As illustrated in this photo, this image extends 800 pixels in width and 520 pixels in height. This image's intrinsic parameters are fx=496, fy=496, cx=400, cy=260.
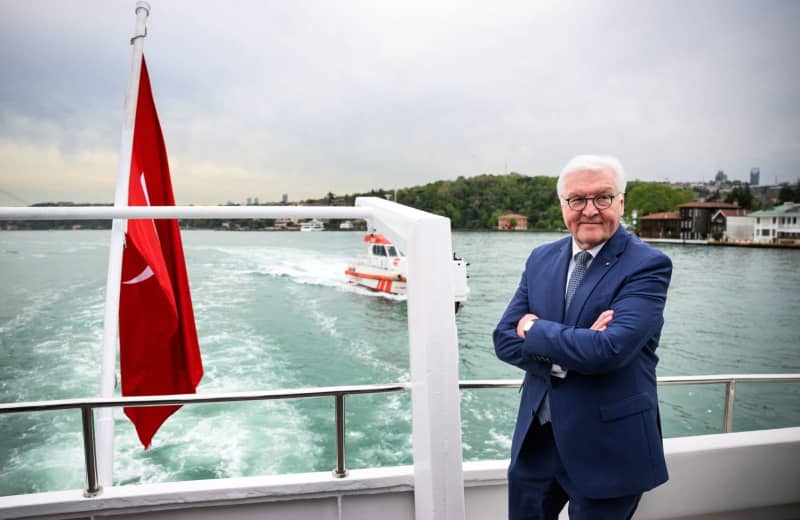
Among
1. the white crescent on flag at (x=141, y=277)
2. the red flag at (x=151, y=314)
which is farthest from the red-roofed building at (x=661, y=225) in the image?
the white crescent on flag at (x=141, y=277)

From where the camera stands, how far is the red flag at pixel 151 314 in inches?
75.8

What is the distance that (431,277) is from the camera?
35.0 inches

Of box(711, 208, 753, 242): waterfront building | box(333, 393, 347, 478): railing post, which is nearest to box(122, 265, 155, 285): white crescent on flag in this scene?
A: box(333, 393, 347, 478): railing post

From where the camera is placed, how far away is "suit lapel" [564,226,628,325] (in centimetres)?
94

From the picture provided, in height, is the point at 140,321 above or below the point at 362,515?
above

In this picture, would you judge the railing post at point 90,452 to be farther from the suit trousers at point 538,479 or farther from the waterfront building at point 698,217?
the waterfront building at point 698,217

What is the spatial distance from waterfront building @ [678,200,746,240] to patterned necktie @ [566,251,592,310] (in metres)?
55.0

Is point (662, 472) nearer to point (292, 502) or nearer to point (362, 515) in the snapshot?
point (362, 515)

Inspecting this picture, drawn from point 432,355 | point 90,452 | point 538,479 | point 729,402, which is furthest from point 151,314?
point 729,402

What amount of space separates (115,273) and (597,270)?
1707 mm

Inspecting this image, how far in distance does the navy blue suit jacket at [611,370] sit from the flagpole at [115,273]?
152cm

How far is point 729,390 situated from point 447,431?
1.19m

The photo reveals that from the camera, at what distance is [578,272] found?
996 mm

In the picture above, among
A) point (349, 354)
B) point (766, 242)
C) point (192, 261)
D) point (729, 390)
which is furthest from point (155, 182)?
point (766, 242)
